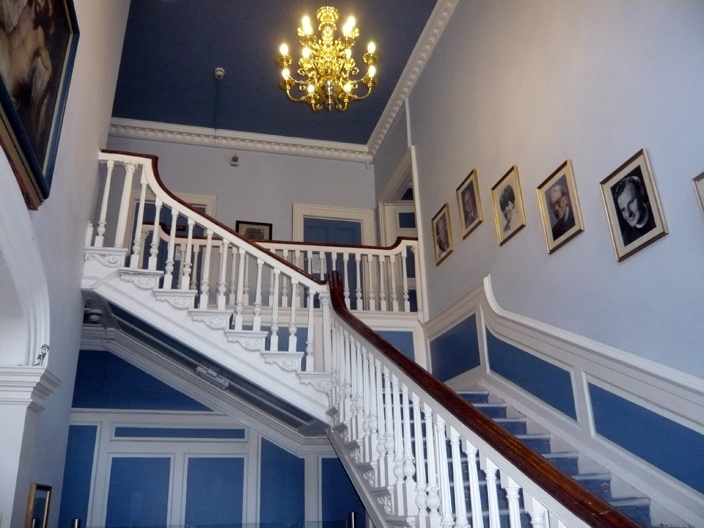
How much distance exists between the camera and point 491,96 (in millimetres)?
4418

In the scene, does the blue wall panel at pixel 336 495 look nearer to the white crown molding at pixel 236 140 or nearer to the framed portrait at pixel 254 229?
the framed portrait at pixel 254 229

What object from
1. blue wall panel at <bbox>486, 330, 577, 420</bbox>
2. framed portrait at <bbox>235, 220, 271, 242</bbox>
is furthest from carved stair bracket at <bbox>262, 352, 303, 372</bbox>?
framed portrait at <bbox>235, 220, 271, 242</bbox>

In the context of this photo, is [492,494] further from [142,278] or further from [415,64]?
[415,64]

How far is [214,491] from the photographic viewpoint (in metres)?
5.11

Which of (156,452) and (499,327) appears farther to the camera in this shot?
A: (156,452)

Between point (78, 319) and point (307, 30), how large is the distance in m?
2.47

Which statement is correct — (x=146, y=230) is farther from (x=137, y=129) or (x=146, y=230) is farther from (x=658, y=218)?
(x=658, y=218)

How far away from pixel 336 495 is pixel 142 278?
2.81 meters

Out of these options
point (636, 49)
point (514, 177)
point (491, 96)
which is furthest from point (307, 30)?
point (636, 49)

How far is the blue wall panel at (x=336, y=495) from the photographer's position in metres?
5.25

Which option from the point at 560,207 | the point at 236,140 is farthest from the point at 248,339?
the point at 236,140

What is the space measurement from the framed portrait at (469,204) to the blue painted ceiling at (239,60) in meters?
1.91

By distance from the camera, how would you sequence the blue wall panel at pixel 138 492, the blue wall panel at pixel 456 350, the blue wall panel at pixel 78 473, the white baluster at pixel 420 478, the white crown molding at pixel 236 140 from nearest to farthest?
1. the white baluster at pixel 420 478
2. the blue wall panel at pixel 456 350
3. the blue wall panel at pixel 78 473
4. the blue wall panel at pixel 138 492
5. the white crown molding at pixel 236 140

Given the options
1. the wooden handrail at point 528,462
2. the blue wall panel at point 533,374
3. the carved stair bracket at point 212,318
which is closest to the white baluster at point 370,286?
the blue wall panel at point 533,374
